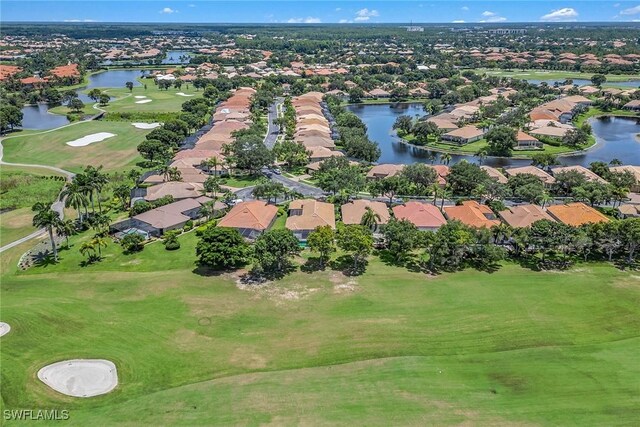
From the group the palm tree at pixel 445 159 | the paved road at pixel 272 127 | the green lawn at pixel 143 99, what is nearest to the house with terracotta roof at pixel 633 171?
the palm tree at pixel 445 159

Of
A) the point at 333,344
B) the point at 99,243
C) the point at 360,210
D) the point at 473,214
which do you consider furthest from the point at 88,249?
the point at 473,214

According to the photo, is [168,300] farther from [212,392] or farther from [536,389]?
[536,389]

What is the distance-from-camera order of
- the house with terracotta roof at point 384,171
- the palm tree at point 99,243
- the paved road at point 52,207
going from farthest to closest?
the house with terracotta roof at point 384,171 → the paved road at point 52,207 → the palm tree at point 99,243

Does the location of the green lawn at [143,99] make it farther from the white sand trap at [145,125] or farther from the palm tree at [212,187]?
the palm tree at [212,187]

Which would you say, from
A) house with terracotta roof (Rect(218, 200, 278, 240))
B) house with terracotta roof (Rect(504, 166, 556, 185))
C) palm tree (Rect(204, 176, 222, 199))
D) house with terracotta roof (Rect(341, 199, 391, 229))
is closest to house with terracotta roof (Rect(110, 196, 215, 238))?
palm tree (Rect(204, 176, 222, 199))

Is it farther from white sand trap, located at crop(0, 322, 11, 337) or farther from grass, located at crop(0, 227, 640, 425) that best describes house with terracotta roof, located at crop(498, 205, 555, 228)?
white sand trap, located at crop(0, 322, 11, 337)

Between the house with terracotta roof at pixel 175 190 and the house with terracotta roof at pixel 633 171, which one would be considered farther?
the house with terracotta roof at pixel 633 171

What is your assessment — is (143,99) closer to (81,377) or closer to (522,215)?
(522,215)
